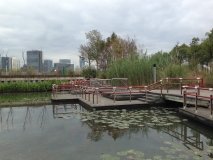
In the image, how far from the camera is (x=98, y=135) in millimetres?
5809

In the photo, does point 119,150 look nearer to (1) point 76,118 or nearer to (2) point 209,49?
(1) point 76,118

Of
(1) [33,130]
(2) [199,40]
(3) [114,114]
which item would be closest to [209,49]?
(2) [199,40]

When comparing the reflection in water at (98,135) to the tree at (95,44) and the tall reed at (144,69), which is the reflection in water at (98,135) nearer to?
the tall reed at (144,69)

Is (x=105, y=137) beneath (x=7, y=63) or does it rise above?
beneath

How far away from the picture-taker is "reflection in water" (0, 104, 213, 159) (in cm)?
461

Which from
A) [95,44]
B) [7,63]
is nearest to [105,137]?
[95,44]

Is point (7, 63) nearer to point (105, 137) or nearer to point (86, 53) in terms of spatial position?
point (86, 53)

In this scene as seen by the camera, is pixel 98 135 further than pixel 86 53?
No

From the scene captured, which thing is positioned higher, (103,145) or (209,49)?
(209,49)

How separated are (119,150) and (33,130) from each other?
2.95 m

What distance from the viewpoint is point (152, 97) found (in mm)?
10391

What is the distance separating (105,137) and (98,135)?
27 cm

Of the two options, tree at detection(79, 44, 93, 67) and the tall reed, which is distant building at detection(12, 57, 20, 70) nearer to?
tree at detection(79, 44, 93, 67)

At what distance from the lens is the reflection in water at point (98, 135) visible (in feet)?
15.1
